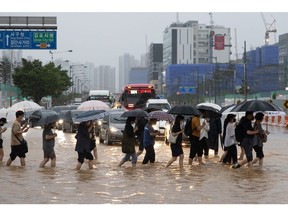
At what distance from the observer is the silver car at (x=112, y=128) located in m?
27.7

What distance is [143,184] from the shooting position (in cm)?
1429

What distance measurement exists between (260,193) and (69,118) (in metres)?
28.3

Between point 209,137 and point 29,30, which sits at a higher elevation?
point 29,30

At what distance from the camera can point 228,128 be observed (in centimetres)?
1866

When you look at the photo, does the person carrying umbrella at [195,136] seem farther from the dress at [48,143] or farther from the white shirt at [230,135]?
the dress at [48,143]

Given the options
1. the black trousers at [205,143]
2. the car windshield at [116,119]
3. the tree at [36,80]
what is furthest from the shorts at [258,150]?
the tree at [36,80]

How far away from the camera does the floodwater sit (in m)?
11.9

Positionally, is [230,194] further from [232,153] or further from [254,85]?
[254,85]

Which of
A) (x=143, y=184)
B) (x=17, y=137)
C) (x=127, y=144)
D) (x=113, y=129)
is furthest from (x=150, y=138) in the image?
(x=113, y=129)

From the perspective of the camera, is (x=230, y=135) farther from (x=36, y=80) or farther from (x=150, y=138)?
(x=36, y=80)

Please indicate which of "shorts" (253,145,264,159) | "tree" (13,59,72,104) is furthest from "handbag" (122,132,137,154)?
"tree" (13,59,72,104)

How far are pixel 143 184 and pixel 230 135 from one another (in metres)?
5.03
